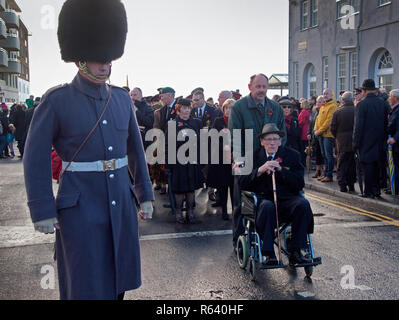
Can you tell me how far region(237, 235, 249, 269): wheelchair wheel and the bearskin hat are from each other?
2913mm

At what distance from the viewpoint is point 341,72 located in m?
24.2

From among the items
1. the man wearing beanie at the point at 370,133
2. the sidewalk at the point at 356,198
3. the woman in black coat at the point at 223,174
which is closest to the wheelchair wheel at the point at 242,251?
the woman in black coat at the point at 223,174

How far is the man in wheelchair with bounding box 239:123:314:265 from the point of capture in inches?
203

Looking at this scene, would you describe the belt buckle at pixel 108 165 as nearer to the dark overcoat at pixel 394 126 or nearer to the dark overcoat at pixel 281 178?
the dark overcoat at pixel 281 178

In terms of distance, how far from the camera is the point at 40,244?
6.78 meters

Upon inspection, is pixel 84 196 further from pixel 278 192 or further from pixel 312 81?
pixel 312 81

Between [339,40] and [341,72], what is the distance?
61.5 inches

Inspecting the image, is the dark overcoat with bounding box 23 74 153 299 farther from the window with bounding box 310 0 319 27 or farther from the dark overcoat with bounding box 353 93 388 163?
the window with bounding box 310 0 319 27

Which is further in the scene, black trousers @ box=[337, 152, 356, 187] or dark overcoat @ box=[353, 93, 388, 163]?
black trousers @ box=[337, 152, 356, 187]

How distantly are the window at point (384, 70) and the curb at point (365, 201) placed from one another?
10.9m

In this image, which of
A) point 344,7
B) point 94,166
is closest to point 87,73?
point 94,166

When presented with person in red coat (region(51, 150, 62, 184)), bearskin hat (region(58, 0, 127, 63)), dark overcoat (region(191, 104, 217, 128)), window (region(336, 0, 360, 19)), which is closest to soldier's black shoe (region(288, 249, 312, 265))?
person in red coat (region(51, 150, 62, 184))
